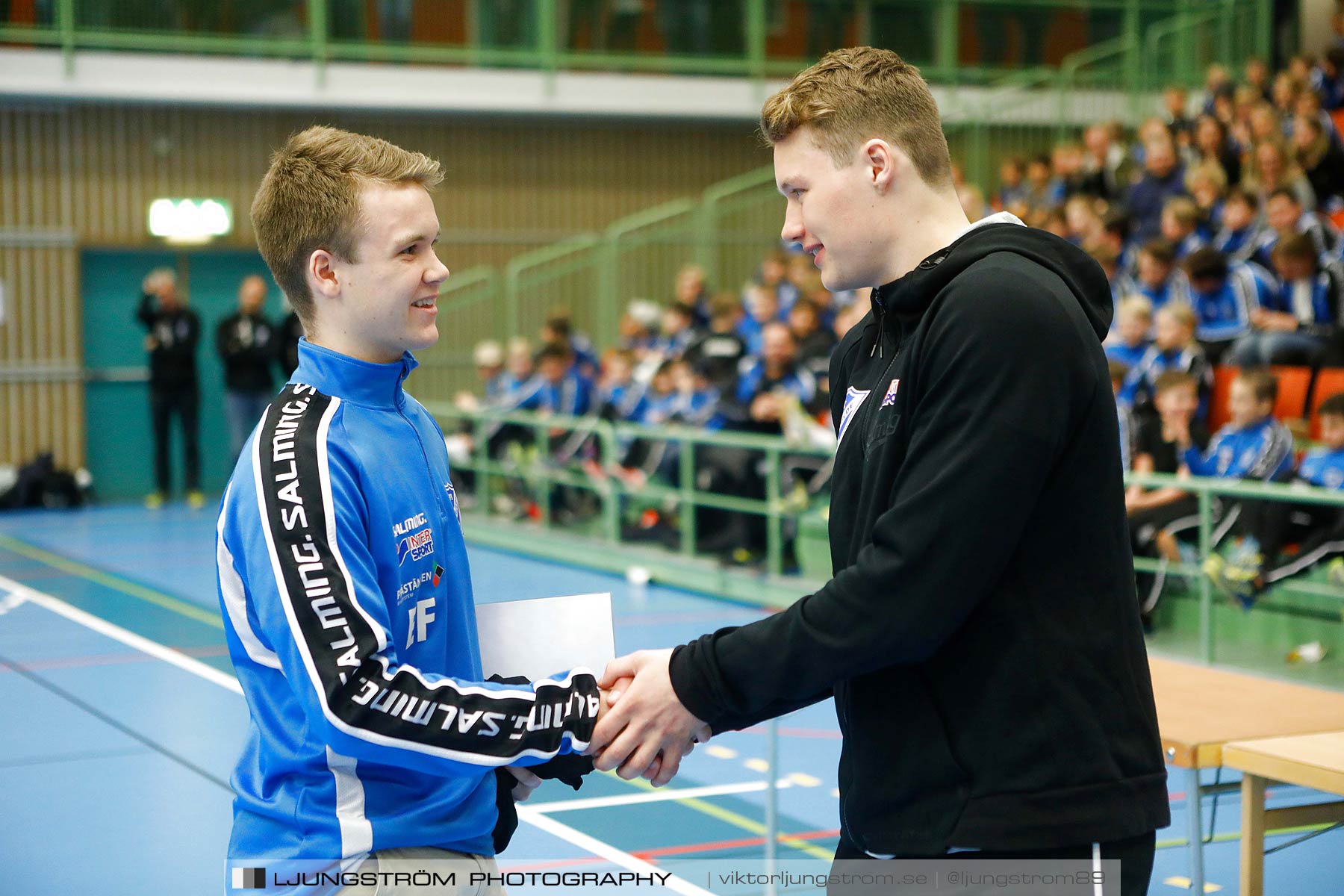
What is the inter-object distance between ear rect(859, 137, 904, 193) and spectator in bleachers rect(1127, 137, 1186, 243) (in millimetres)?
11112

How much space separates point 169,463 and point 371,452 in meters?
16.3

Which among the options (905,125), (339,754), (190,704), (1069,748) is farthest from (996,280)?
(190,704)

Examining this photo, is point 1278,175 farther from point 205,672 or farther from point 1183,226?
point 205,672

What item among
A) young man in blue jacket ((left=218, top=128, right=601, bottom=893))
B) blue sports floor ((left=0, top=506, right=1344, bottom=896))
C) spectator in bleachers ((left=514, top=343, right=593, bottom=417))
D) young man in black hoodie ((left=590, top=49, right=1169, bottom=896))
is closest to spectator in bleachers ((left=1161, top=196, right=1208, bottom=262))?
blue sports floor ((left=0, top=506, right=1344, bottom=896))

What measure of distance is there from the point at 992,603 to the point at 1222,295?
8.89 m

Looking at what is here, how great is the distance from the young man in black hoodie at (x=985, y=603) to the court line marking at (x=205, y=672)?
9.80ft

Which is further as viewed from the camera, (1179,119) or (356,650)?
(1179,119)

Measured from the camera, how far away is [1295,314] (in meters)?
9.87

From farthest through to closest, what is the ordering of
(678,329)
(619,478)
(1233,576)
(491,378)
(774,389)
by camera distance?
1. (491,378)
2. (678,329)
3. (619,478)
4. (774,389)
5. (1233,576)

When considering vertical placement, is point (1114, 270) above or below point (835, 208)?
below

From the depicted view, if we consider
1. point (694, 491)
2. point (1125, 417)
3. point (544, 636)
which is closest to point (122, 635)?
point (694, 491)

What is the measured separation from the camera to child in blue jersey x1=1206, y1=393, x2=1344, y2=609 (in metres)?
7.48

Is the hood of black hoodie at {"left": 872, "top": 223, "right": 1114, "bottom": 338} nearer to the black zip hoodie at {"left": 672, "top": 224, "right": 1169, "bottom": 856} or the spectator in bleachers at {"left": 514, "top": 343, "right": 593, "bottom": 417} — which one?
the black zip hoodie at {"left": 672, "top": 224, "right": 1169, "bottom": 856}

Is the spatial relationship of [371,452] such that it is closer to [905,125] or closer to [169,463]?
[905,125]
